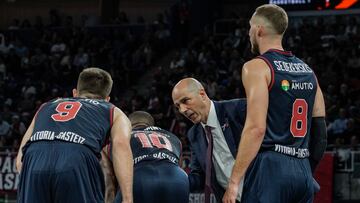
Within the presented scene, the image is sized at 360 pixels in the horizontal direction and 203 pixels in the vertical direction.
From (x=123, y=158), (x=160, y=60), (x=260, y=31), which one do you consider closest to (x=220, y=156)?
(x=123, y=158)

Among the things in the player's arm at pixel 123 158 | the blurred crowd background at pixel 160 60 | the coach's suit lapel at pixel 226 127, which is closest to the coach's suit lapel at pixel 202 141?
the coach's suit lapel at pixel 226 127

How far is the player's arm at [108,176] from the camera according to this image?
6.48 meters

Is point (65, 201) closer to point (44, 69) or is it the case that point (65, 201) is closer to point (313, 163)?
point (313, 163)

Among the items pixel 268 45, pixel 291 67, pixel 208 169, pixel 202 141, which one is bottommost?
pixel 208 169

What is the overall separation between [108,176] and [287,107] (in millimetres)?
2116

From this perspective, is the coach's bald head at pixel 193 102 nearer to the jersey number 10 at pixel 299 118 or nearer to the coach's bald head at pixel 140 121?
the jersey number 10 at pixel 299 118

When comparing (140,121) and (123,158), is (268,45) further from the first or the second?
(140,121)

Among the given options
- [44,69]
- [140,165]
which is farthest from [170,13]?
[140,165]

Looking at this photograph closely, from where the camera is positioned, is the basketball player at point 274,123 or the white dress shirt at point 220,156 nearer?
the basketball player at point 274,123

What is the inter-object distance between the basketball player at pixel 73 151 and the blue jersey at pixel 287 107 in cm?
116

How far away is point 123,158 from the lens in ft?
18.3

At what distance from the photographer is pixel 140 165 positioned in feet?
22.6

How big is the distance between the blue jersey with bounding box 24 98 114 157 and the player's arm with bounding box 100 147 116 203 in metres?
0.74

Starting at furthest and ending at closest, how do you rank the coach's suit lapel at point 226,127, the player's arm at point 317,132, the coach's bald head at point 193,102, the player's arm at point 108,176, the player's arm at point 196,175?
the player's arm at point 108,176, the player's arm at point 196,175, the coach's bald head at point 193,102, the coach's suit lapel at point 226,127, the player's arm at point 317,132
